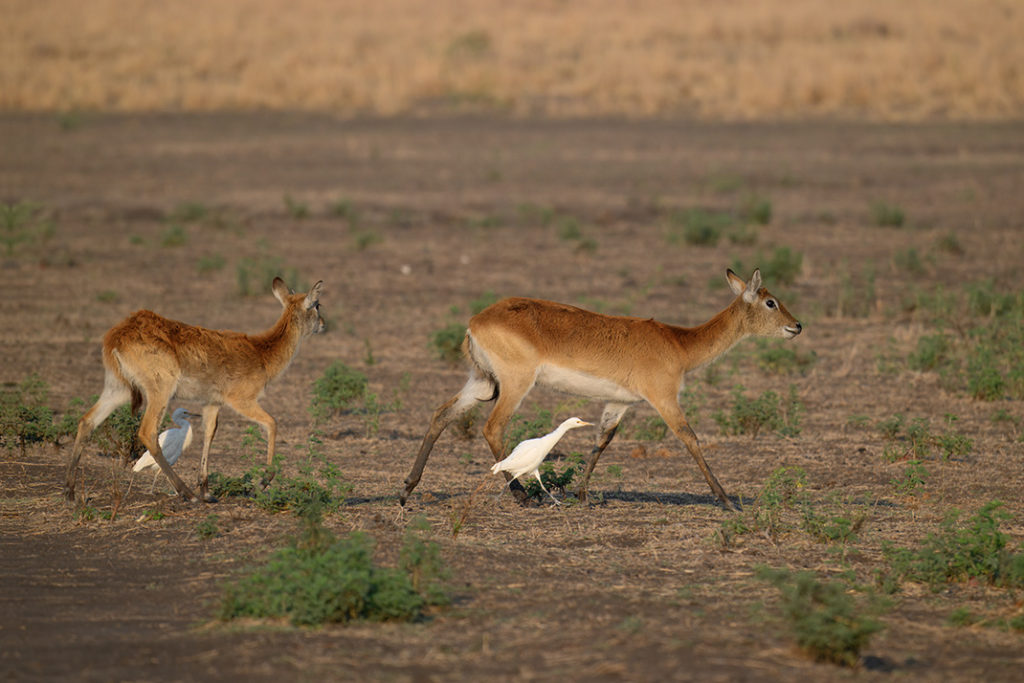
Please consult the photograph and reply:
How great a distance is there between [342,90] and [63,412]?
2811 centimetres

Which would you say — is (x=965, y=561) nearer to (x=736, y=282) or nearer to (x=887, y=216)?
(x=736, y=282)

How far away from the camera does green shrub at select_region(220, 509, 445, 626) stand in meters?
6.30

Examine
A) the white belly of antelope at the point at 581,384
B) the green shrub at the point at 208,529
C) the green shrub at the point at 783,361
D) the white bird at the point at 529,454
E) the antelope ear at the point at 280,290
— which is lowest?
the green shrub at the point at 208,529

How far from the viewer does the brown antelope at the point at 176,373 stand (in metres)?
8.30

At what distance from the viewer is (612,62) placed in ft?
136

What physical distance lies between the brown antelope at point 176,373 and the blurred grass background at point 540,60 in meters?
27.4

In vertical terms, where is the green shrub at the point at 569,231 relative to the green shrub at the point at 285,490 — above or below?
above

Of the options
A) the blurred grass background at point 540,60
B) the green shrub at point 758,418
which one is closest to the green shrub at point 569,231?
the green shrub at point 758,418

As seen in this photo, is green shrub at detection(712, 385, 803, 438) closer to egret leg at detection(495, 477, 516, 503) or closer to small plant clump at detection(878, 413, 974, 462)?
small plant clump at detection(878, 413, 974, 462)

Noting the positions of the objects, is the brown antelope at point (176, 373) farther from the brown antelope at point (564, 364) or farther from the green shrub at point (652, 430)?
the green shrub at point (652, 430)

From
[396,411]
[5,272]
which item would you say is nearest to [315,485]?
[396,411]

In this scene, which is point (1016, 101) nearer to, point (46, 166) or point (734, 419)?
point (46, 166)

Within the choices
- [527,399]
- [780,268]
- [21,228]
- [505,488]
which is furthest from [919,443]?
[21,228]

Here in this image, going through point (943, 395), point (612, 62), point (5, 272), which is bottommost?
point (5, 272)
